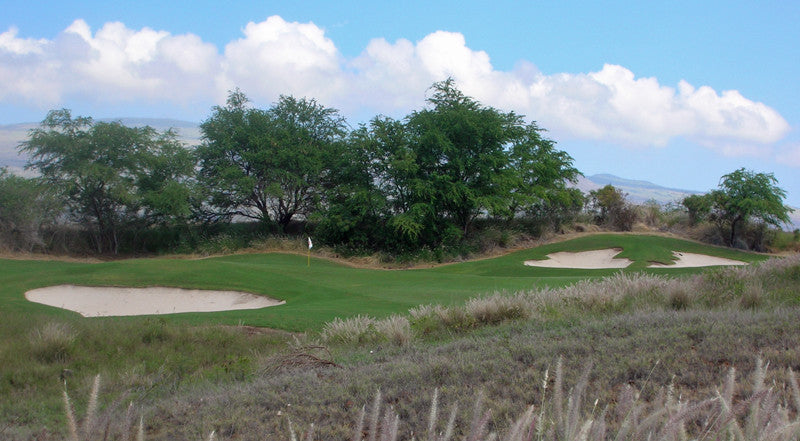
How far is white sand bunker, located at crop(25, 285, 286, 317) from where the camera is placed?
51.8 ft

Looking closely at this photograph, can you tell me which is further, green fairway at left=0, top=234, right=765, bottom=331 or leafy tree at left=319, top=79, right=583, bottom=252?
leafy tree at left=319, top=79, right=583, bottom=252

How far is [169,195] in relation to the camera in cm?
3045

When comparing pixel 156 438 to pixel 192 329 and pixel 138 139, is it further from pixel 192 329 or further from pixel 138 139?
pixel 138 139

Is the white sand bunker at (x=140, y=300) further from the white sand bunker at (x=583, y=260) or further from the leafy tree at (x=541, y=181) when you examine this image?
the leafy tree at (x=541, y=181)

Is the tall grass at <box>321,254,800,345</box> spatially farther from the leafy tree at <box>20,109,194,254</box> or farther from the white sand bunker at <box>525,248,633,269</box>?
the leafy tree at <box>20,109,194,254</box>

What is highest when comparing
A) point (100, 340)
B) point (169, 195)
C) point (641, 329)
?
point (169, 195)

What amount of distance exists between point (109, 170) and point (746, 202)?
102 ft

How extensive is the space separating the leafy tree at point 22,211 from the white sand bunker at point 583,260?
23.6m

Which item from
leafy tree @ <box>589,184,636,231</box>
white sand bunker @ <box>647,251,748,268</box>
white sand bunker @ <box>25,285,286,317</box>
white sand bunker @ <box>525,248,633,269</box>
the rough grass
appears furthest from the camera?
leafy tree @ <box>589,184,636,231</box>

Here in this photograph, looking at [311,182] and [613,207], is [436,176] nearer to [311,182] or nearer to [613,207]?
[311,182]

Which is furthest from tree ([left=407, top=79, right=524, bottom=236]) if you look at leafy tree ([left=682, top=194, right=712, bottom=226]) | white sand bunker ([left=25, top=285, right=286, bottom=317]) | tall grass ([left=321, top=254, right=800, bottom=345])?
tall grass ([left=321, top=254, right=800, bottom=345])

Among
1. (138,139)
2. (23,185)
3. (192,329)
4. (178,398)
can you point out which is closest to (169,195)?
(138,139)

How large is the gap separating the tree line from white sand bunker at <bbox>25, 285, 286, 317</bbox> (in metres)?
11.8

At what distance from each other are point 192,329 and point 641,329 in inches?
306
